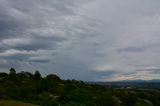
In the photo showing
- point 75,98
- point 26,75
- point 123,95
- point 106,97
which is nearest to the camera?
point 75,98

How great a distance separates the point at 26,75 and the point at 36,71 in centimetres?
665

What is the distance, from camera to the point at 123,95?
110 m

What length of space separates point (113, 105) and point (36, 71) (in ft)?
197

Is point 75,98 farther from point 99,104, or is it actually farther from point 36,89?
point 36,89

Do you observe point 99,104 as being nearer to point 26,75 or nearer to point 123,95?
point 123,95

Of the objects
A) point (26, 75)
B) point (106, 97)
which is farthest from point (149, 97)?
point (26, 75)

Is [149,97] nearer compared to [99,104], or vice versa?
[99,104]

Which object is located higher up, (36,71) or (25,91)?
(36,71)

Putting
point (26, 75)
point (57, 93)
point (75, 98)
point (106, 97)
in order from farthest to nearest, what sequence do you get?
point (26, 75) < point (57, 93) < point (106, 97) < point (75, 98)

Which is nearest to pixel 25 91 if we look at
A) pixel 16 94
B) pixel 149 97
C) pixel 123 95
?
pixel 16 94

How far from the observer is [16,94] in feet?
Result: 291

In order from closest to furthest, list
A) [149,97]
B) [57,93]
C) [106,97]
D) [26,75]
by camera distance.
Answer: [106,97] < [57,93] < [149,97] < [26,75]

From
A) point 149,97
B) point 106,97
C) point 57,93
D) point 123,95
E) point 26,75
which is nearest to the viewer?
point 106,97

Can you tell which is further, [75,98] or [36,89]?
[36,89]
